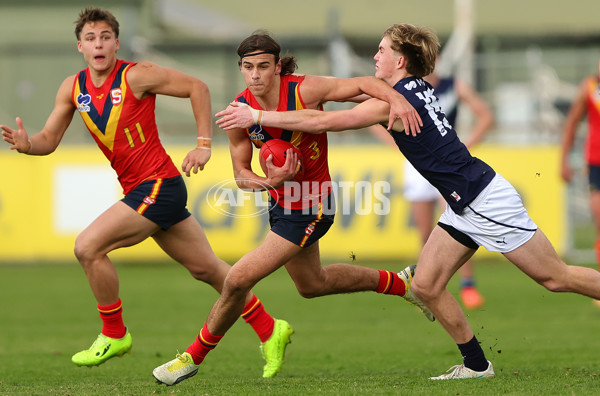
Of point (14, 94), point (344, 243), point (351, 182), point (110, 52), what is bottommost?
point (344, 243)

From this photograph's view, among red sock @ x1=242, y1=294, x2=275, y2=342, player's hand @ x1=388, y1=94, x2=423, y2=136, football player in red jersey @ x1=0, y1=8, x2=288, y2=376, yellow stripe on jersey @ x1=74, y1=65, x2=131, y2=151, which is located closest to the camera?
player's hand @ x1=388, y1=94, x2=423, y2=136

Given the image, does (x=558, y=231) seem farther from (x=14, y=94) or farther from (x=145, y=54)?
(x=14, y=94)

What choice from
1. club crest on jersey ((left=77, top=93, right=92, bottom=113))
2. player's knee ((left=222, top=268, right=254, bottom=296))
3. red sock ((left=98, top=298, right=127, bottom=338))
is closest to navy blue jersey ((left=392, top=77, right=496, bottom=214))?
player's knee ((left=222, top=268, right=254, bottom=296))

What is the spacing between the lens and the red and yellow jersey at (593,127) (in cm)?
1075

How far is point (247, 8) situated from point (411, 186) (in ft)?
57.0

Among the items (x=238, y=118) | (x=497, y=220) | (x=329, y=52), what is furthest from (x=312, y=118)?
(x=329, y=52)

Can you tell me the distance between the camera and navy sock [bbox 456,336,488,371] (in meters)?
6.55

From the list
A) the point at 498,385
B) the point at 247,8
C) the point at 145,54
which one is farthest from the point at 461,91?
the point at 247,8

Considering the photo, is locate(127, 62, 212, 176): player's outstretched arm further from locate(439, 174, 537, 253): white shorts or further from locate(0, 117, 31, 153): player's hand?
locate(439, 174, 537, 253): white shorts

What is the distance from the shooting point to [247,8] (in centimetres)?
2755

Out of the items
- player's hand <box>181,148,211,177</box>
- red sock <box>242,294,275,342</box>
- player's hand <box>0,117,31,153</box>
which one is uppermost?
player's hand <box>0,117,31,153</box>

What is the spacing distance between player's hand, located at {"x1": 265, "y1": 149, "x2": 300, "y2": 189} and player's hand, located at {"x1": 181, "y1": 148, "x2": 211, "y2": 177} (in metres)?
0.70

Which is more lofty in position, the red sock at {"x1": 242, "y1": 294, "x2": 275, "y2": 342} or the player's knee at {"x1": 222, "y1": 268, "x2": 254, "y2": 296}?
the player's knee at {"x1": 222, "y1": 268, "x2": 254, "y2": 296}

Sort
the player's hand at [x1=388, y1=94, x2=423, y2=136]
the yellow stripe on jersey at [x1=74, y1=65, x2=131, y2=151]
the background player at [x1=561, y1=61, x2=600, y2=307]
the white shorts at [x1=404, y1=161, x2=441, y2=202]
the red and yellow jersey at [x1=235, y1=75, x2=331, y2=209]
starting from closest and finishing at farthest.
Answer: the player's hand at [x1=388, y1=94, x2=423, y2=136], the red and yellow jersey at [x1=235, y1=75, x2=331, y2=209], the yellow stripe on jersey at [x1=74, y1=65, x2=131, y2=151], the background player at [x1=561, y1=61, x2=600, y2=307], the white shorts at [x1=404, y1=161, x2=441, y2=202]
